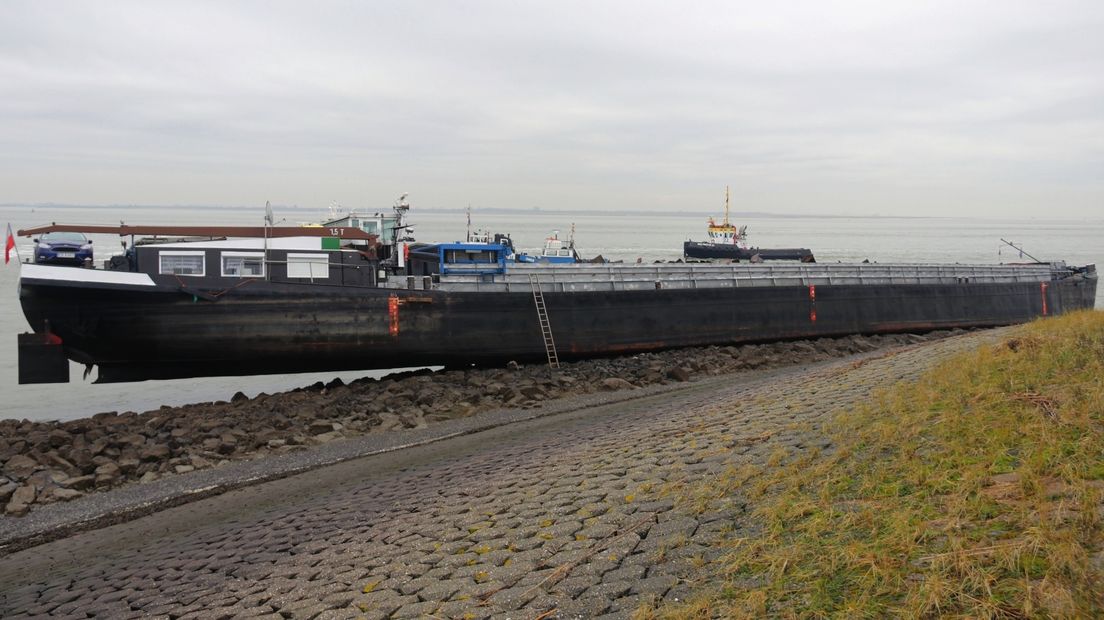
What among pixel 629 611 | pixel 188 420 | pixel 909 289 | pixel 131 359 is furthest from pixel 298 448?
pixel 909 289

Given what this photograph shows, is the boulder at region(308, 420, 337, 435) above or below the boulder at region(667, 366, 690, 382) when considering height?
below

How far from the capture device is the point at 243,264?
27484mm

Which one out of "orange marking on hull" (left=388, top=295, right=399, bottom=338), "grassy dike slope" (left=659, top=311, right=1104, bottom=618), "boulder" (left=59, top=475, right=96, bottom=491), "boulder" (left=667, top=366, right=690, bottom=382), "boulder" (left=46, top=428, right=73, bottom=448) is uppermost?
"orange marking on hull" (left=388, top=295, right=399, bottom=338)

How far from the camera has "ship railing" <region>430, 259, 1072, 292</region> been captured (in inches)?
1264

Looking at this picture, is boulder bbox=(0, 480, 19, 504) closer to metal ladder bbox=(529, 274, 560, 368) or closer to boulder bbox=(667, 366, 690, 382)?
Answer: metal ladder bbox=(529, 274, 560, 368)

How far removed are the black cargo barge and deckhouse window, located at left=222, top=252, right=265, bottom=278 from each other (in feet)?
0.13

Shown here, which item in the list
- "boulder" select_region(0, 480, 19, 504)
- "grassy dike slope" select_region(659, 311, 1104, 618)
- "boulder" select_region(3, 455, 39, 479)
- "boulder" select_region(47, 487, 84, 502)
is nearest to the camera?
"grassy dike slope" select_region(659, 311, 1104, 618)

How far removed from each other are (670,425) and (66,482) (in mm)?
14261

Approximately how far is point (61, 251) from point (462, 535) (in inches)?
921

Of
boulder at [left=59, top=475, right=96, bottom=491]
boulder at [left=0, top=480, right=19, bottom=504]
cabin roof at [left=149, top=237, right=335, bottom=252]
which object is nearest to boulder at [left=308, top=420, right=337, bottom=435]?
boulder at [left=59, top=475, right=96, bottom=491]

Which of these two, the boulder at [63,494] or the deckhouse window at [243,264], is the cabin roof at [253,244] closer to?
the deckhouse window at [243,264]

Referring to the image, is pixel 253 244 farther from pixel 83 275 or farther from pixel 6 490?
pixel 6 490

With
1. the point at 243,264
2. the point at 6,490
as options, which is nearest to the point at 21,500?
the point at 6,490

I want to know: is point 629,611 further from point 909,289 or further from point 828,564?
point 909,289
